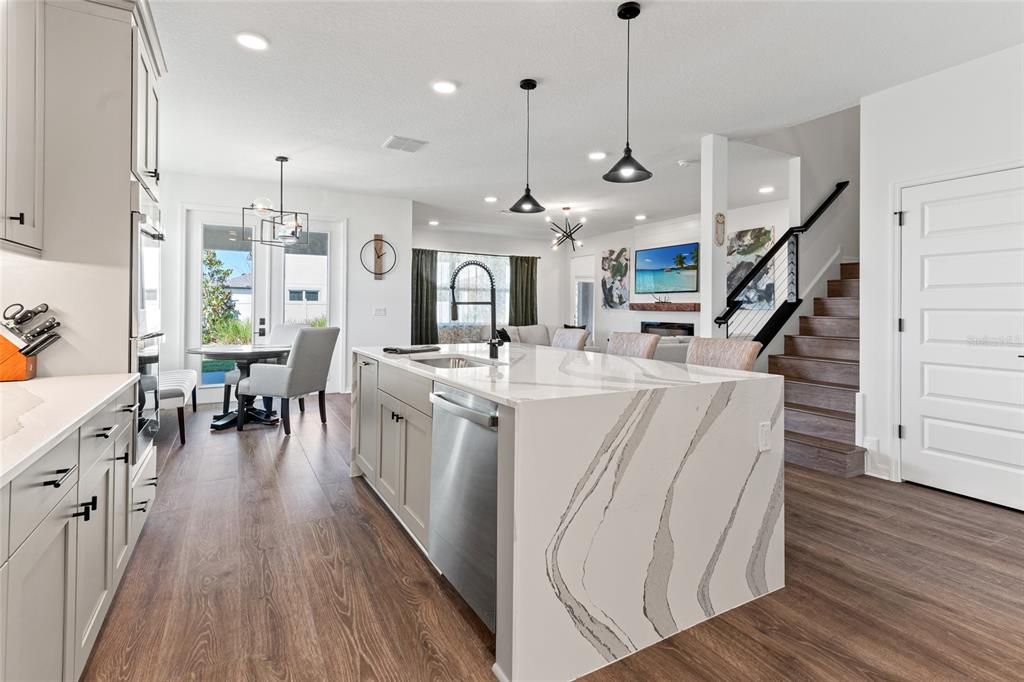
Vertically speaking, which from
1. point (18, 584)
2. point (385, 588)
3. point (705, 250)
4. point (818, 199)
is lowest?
point (385, 588)

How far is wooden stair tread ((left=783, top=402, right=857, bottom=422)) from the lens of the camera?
3.98 meters

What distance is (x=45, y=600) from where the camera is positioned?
1192 mm

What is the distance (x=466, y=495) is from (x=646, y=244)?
8.20 m

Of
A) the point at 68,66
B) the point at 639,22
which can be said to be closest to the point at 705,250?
the point at 639,22

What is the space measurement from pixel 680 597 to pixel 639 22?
2756mm

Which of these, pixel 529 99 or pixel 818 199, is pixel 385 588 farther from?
pixel 818 199

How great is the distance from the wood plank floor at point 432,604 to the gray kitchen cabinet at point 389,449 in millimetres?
147

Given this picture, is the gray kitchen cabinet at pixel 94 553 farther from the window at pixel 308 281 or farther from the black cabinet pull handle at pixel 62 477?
the window at pixel 308 281

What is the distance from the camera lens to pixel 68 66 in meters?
2.04

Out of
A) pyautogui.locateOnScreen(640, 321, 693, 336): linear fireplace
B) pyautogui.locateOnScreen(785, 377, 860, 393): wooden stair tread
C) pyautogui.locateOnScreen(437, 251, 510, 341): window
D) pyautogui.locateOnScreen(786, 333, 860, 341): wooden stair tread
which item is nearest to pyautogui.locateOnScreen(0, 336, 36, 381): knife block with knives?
pyautogui.locateOnScreen(785, 377, 860, 393): wooden stair tread

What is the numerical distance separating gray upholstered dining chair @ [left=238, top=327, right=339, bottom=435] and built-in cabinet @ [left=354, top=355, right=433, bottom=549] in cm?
125

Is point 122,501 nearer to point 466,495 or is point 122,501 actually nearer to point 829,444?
point 466,495

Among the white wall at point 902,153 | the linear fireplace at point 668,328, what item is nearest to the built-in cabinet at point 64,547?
the white wall at point 902,153

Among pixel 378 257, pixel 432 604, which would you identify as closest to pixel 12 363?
pixel 432 604
